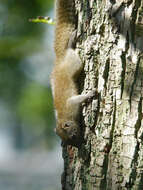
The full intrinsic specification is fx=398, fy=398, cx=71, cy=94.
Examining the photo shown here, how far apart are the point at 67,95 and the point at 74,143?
99 cm

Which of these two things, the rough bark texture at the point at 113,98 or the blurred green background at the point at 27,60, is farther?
the blurred green background at the point at 27,60

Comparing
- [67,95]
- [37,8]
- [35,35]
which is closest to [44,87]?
[35,35]

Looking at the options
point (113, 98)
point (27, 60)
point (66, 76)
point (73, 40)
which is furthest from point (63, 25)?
point (27, 60)

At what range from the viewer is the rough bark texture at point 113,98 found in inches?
112

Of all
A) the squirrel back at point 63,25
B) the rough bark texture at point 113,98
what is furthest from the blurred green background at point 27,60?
the rough bark texture at point 113,98

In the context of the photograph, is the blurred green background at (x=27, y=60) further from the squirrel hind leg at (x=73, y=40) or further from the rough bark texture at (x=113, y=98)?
the rough bark texture at (x=113, y=98)

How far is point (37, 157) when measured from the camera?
762 inches

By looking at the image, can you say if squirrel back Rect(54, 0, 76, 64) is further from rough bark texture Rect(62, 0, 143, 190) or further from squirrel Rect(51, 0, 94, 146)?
rough bark texture Rect(62, 0, 143, 190)

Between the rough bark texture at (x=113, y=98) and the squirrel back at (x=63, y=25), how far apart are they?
61 centimetres

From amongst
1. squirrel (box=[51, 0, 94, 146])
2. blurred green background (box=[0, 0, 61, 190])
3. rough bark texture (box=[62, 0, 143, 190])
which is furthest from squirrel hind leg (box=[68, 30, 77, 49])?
blurred green background (box=[0, 0, 61, 190])

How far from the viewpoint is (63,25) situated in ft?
13.2

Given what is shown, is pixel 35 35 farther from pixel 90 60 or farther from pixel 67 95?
pixel 90 60

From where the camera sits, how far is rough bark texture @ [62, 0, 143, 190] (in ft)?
9.32

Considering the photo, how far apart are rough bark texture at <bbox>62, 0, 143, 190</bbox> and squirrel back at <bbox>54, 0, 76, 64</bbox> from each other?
61 centimetres
